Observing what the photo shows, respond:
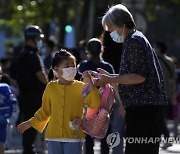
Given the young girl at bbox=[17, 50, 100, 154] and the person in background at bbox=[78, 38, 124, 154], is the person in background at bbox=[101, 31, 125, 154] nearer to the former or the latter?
the person in background at bbox=[78, 38, 124, 154]

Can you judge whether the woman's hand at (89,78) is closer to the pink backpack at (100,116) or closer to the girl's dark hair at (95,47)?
the pink backpack at (100,116)

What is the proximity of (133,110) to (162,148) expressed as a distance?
781cm

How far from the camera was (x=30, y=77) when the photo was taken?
12.8 metres

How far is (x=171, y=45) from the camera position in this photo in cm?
7619

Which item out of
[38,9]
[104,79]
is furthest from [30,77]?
[38,9]

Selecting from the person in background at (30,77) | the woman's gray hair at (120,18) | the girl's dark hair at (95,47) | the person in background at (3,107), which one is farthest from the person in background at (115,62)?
the woman's gray hair at (120,18)

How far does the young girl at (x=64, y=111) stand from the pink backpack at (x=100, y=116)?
0.06 metres

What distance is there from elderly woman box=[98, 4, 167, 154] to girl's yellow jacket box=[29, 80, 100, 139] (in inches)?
34.0

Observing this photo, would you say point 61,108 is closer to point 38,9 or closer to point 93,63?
point 93,63

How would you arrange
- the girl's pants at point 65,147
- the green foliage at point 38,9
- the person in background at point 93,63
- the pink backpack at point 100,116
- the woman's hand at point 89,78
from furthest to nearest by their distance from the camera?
the green foliage at point 38,9
the person in background at point 93,63
the girl's pants at point 65,147
the pink backpack at point 100,116
the woman's hand at point 89,78

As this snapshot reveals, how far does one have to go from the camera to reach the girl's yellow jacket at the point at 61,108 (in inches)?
347

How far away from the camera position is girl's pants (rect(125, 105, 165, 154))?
26.0 feet

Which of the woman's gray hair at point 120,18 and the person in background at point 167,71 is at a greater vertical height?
the woman's gray hair at point 120,18

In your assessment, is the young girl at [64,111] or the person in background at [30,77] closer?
the young girl at [64,111]
